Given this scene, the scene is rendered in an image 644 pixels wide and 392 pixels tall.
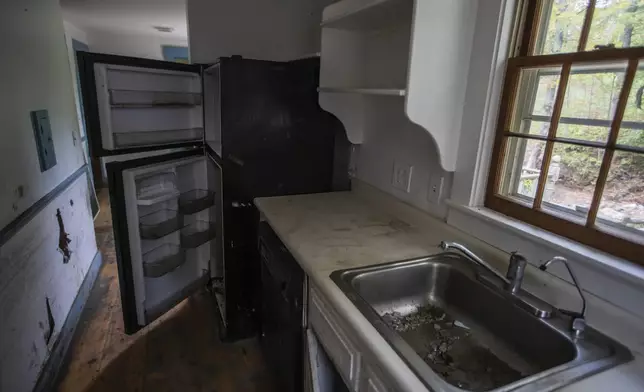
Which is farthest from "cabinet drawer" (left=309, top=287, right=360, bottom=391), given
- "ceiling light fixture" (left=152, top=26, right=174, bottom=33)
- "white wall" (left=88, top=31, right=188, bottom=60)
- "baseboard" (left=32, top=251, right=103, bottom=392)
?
"white wall" (left=88, top=31, right=188, bottom=60)

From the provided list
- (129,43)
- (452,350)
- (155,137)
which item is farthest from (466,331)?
(129,43)

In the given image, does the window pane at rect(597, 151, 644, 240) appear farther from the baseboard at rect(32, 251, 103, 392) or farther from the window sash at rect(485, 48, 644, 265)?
the baseboard at rect(32, 251, 103, 392)

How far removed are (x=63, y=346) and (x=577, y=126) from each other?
2.46 metres

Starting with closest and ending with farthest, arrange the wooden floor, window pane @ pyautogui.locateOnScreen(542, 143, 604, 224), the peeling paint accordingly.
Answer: window pane @ pyautogui.locateOnScreen(542, 143, 604, 224) < the wooden floor < the peeling paint

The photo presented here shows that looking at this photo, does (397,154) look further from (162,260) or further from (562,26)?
(162,260)

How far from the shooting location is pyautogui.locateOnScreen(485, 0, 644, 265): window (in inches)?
34.4

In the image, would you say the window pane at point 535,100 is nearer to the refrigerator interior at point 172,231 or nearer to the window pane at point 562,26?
the window pane at point 562,26

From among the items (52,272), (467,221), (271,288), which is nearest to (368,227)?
(467,221)

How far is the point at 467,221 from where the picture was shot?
1.28 metres

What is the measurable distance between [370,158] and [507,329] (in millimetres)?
1068

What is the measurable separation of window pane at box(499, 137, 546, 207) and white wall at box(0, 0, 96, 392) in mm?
1877

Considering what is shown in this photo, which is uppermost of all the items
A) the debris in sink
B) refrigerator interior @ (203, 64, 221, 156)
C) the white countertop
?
refrigerator interior @ (203, 64, 221, 156)

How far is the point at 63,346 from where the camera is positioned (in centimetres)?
192

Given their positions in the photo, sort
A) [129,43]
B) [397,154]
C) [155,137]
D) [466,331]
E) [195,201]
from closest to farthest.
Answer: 1. [466,331]
2. [397,154]
3. [155,137]
4. [195,201]
5. [129,43]
